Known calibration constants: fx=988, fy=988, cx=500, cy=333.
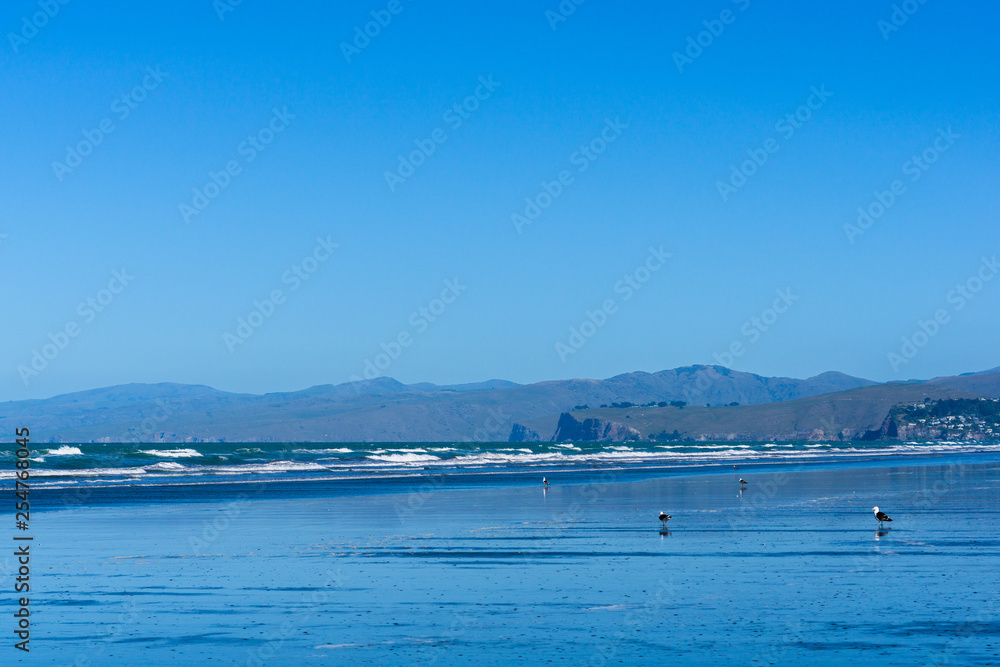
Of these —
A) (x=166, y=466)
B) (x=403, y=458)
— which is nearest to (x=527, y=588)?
(x=166, y=466)

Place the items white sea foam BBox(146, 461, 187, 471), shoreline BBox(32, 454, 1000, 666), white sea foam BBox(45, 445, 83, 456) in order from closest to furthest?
shoreline BBox(32, 454, 1000, 666)
white sea foam BBox(146, 461, 187, 471)
white sea foam BBox(45, 445, 83, 456)

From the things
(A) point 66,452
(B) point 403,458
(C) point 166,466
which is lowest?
(B) point 403,458

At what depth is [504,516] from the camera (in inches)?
1385

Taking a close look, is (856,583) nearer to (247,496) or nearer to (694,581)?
(694,581)

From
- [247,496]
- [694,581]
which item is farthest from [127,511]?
[694,581]

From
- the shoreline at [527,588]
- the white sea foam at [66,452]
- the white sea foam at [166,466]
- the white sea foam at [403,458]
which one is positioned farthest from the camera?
the white sea foam at [403,458]

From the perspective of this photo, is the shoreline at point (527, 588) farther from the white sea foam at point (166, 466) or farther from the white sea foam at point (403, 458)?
the white sea foam at point (403, 458)

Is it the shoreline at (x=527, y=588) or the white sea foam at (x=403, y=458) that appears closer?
the shoreline at (x=527, y=588)

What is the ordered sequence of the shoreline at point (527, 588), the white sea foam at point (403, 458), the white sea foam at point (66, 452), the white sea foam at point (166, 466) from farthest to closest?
1. the white sea foam at point (403, 458)
2. the white sea foam at point (66, 452)
3. the white sea foam at point (166, 466)
4. the shoreline at point (527, 588)

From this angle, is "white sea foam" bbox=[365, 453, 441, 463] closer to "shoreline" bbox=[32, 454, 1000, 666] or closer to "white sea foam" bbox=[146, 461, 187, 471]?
"white sea foam" bbox=[146, 461, 187, 471]

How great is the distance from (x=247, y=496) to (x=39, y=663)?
122 feet

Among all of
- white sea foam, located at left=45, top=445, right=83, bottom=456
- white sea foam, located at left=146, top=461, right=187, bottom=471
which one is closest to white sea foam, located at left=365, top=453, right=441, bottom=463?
white sea foam, located at left=146, top=461, right=187, bottom=471

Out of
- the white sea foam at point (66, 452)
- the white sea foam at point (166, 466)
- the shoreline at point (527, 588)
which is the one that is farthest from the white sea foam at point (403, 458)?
the shoreline at point (527, 588)

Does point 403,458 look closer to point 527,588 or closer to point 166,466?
point 166,466
